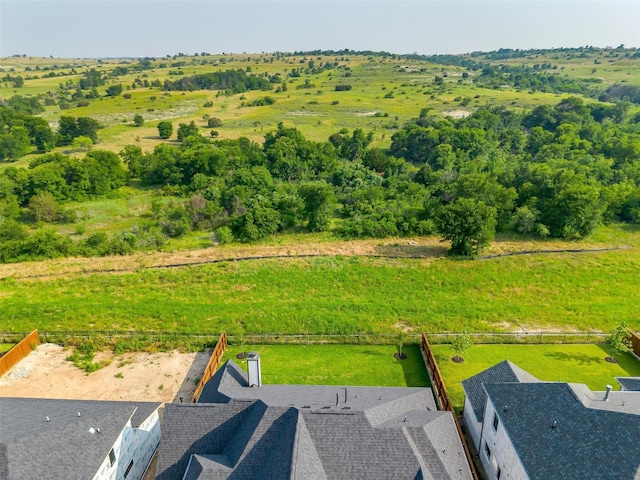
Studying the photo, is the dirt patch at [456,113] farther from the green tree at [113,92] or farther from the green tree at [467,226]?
the green tree at [113,92]

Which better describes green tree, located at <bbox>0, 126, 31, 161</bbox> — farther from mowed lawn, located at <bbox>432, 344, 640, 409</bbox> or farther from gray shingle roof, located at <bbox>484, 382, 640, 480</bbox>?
gray shingle roof, located at <bbox>484, 382, 640, 480</bbox>

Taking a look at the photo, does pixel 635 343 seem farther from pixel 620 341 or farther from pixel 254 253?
pixel 254 253

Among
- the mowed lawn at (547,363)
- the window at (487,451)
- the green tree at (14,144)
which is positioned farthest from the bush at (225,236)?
the green tree at (14,144)

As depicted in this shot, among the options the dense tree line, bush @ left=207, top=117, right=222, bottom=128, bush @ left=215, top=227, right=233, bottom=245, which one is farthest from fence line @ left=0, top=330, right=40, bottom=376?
bush @ left=207, top=117, right=222, bottom=128

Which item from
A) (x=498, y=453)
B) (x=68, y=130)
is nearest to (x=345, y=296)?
(x=498, y=453)

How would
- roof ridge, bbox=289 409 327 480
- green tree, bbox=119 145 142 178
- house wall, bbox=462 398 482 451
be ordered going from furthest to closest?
green tree, bbox=119 145 142 178, house wall, bbox=462 398 482 451, roof ridge, bbox=289 409 327 480
